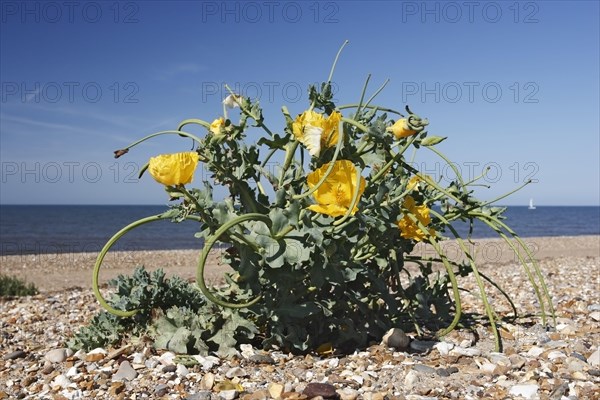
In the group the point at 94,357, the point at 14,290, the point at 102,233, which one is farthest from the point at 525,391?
the point at 102,233

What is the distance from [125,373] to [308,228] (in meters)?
0.96

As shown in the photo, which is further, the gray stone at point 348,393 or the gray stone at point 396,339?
the gray stone at point 396,339

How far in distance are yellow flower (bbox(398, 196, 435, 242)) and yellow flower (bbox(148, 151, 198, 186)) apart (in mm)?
916

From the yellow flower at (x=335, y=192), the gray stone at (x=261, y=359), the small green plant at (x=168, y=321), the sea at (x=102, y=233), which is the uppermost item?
the yellow flower at (x=335, y=192)

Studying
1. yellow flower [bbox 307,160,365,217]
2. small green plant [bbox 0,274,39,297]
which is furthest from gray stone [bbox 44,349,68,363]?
small green plant [bbox 0,274,39,297]

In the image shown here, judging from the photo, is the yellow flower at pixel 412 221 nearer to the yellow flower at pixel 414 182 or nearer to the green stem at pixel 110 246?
the yellow flower at pixel 414 182

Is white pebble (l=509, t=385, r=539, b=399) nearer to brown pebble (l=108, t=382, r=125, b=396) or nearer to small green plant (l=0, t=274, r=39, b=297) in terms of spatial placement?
brown pebble (l=108, t=382, r=125, b=396)

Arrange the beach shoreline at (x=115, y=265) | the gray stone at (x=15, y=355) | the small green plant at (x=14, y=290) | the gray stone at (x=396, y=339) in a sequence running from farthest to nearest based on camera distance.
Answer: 1. the beach shoreline at (x=115, y=265)
2. the small green plant at (x=14, y=290)
3. the gray stone at (x=15, y=355)
4. the gray stone at (x=396, y=339)

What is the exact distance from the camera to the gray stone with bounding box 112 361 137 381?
2195 millimetres

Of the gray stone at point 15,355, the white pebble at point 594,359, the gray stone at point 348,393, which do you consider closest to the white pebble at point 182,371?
the gray stone at point 348,393

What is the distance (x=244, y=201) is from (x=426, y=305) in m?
1.03

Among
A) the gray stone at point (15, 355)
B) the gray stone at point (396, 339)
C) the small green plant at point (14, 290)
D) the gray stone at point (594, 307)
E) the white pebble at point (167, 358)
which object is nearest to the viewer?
the white pebble at point (167, 358)

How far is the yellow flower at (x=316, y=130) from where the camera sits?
79.0 inches

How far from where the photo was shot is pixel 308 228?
2.01 metres
